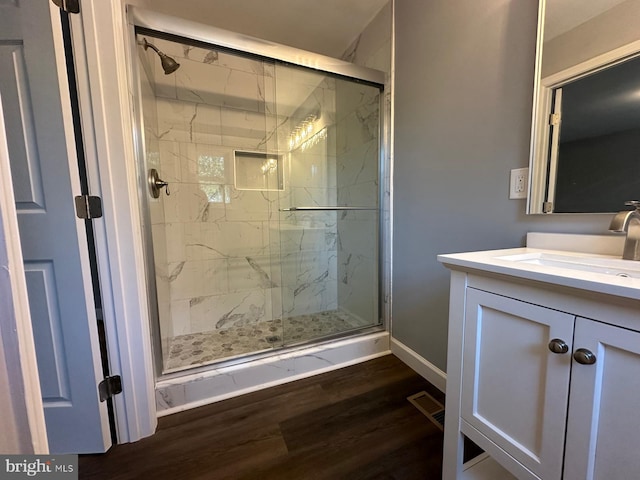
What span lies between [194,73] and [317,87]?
0.97 m

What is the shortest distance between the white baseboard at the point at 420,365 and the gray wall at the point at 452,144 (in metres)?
0.04

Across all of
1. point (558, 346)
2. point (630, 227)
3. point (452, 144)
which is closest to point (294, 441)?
point (558, 346)

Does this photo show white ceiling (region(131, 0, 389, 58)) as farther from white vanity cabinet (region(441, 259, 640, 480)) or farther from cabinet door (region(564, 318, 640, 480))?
cabinet door (region(564, 318, 640, 480))

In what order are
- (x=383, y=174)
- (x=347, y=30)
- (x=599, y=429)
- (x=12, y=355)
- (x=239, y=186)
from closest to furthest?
(x=12, y=355) → (x=599, y=429) → (x=383, y=174) → (x=347, y=30) → (x=239, y=186)

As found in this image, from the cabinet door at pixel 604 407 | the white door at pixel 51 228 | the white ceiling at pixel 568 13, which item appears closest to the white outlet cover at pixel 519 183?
the white ceiling at pixel 568 13

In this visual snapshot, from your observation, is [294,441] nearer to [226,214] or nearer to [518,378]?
[518,378]

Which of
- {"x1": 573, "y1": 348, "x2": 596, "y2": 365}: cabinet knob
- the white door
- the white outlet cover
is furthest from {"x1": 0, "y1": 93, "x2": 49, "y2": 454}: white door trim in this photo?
the white outlet cover

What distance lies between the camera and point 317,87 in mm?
2035

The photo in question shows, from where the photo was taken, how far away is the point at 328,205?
2.38 metres

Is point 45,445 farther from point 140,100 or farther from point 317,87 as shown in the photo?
point 317,87

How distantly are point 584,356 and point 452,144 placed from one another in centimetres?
111

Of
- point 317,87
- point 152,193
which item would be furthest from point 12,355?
point 317,87

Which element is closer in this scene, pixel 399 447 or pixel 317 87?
pixel 399 447

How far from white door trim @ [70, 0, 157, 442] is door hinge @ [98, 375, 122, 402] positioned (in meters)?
0.02
